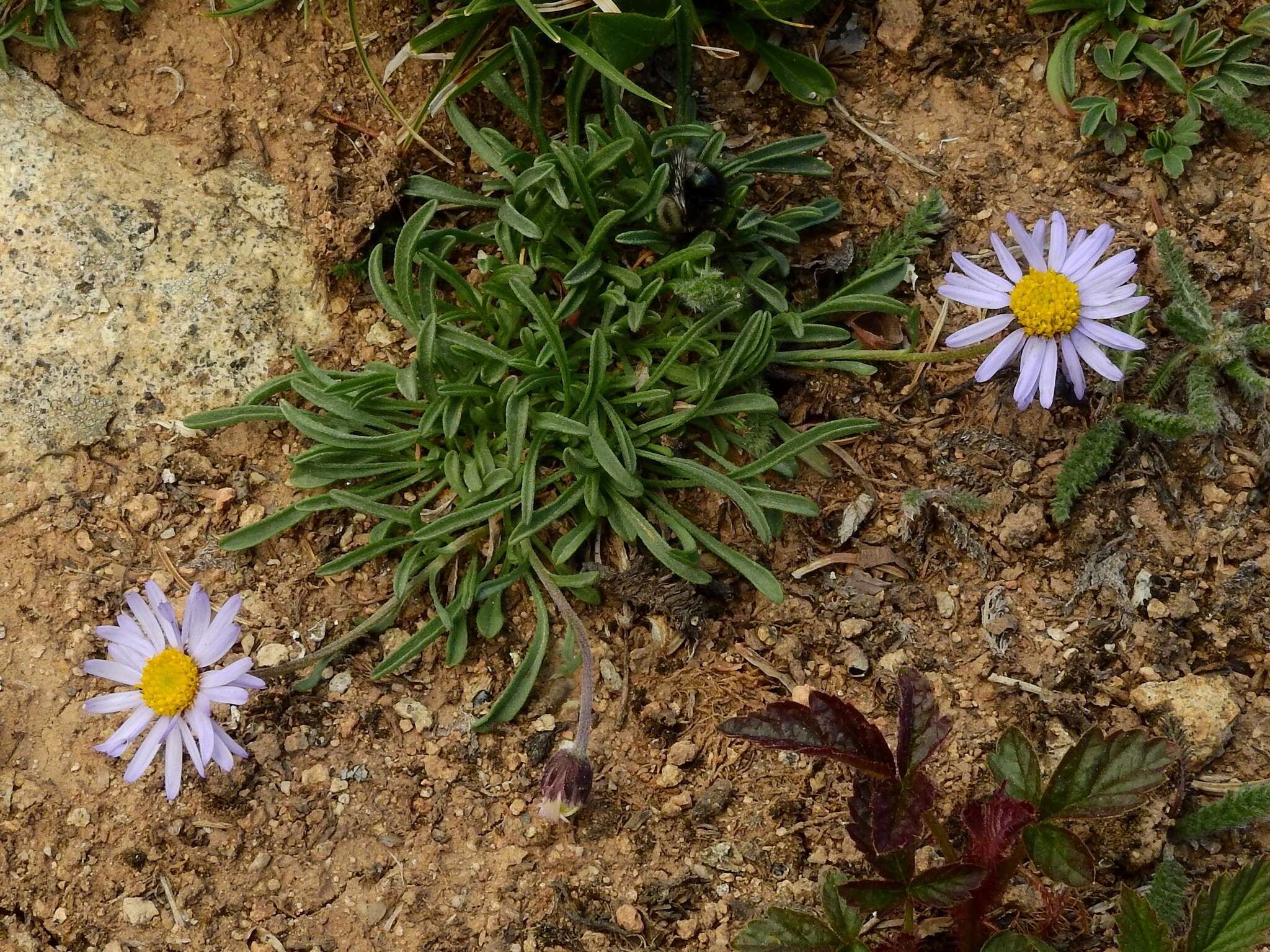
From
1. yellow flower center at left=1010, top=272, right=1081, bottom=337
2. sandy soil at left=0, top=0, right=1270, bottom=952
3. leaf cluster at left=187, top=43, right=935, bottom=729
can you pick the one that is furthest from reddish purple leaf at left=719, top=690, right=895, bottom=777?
yellow flower center at left=1010, top=272, right=1081, bottom=337

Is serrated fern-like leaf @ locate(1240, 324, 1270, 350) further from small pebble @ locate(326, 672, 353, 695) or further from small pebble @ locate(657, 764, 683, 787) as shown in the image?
small pebble @ locate(326, 672, 353, 695)

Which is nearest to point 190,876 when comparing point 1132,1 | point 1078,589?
point 1078,589

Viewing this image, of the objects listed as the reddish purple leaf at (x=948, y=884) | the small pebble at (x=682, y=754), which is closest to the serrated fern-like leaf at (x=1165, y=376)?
the reddish purple leaf at (x=948, y=884)

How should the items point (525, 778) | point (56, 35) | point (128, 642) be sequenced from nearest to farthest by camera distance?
1. point (128, 642)
2. point (525, 778)
3. point (56, 35)

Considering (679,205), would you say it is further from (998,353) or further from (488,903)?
(488,903)

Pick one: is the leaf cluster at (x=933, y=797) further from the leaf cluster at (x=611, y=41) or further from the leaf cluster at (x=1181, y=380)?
the leaf cluster at (x=611, y=41)
